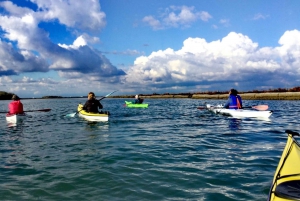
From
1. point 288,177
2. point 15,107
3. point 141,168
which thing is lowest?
point 141,168

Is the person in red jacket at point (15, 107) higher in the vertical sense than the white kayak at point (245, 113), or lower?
higher

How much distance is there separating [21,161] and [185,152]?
5.85 meters

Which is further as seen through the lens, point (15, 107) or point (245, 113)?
point (15, 107)

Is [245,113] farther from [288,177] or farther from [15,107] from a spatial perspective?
A: [15,107]

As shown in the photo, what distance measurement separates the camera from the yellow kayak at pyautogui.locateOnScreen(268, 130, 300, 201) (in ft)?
13.2

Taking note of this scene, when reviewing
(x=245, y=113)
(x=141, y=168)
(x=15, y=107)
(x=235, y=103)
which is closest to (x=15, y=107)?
(x=15, y=107)

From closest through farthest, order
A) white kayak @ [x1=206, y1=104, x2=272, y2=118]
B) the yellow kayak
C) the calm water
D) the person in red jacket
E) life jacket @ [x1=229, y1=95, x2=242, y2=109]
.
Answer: the yellow kayak → the calm water → white kayak @ [x1=206, y1=104, x2=272, y2=118] → life jacket @ [x1=229, y1=95, x2=242, y2=109] → the person in red jacket

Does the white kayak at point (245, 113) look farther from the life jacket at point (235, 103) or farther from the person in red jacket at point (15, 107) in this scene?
the person in red jacket at point (15, 107)

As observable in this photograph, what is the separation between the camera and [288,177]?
180 inches

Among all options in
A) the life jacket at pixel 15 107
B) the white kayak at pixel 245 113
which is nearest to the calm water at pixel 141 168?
the white kayak at pixel 245 113

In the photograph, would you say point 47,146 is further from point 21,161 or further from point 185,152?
point 185,152

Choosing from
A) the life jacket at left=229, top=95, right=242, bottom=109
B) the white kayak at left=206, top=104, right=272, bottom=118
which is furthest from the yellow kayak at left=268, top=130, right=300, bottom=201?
the life jacket at left=229, top=95, right=242, bottom=109

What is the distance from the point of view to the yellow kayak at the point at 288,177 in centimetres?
402

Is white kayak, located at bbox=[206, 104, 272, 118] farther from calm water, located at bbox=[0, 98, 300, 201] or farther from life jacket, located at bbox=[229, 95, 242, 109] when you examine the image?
calm water, located at bbox=[0, 98, 300, 201]
